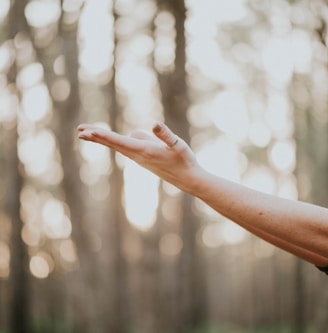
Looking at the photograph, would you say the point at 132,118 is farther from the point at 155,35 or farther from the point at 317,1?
the point at 317,1

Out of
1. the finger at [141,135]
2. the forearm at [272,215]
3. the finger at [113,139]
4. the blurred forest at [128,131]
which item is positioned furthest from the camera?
the blurred forest at [128,131]

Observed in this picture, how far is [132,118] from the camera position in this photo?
1850cm

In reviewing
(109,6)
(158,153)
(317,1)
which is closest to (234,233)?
(109,6)

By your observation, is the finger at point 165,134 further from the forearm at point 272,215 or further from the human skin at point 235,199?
the forearm at point 272,215

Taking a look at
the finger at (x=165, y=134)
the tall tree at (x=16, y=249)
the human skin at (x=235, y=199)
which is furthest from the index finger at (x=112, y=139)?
the tall tree at (x=16, y=249)

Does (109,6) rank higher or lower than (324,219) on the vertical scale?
higher

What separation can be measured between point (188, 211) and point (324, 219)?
40.9 feet

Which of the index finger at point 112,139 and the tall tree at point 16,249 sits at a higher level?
the index finger at point 112,139

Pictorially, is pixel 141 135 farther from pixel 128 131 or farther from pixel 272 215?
pixel 128 131

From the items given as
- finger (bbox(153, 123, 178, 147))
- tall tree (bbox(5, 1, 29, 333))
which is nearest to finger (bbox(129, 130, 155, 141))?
finger (bbox(153, 123, 178, 147))

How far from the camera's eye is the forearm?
1721mm

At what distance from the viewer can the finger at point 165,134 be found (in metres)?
1.78

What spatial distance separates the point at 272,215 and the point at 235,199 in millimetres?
111

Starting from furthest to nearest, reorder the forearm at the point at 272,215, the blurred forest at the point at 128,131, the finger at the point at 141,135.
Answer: the blurred forest at the point at 128,131
the finger at the point at 141,135
the forearm at the point at 272,215
